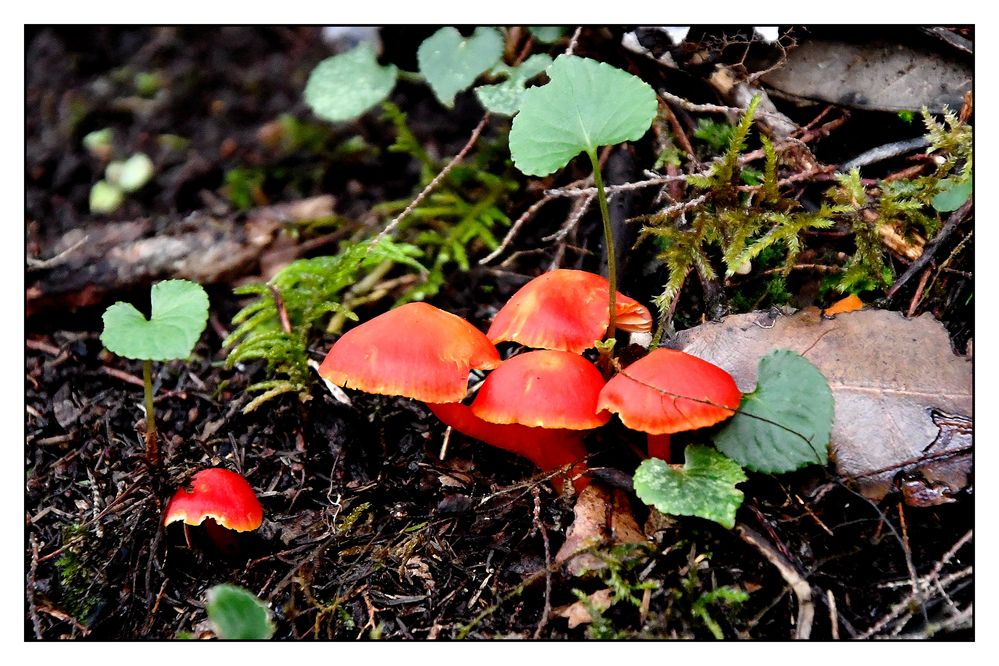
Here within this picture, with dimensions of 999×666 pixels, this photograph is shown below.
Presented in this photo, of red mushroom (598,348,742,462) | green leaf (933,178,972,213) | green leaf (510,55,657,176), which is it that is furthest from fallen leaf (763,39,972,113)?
red mushroom (598,348,742,462)

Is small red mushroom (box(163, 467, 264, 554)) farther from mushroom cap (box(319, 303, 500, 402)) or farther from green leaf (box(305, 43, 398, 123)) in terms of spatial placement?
green leaf (box(305, 43, 398, 123))

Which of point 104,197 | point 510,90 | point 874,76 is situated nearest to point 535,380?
point 510,90

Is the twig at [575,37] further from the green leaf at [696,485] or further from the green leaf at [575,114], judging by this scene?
the green leaf at [696,485]

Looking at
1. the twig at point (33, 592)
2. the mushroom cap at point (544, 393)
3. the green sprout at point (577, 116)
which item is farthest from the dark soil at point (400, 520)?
the green sprout at point (577, 116)

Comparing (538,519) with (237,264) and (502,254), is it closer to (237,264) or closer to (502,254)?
(502,254)

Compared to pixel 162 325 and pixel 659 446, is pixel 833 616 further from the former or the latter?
pixel 162 325
